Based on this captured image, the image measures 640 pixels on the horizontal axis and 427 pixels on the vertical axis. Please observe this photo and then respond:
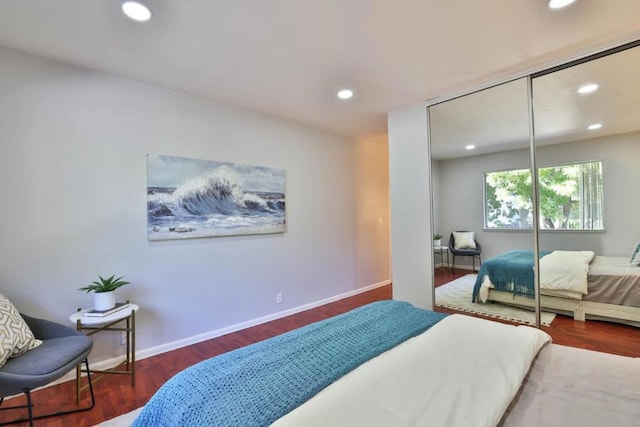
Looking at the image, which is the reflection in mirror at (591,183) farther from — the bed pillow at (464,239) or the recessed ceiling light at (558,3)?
the recessed ceiling light at (558,3)

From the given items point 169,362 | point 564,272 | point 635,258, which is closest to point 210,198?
point 169,362

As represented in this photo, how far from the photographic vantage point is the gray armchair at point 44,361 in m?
1.48

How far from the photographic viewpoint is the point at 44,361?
5.34 feet

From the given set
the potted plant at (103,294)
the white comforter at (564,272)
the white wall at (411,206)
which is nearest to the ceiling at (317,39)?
the white wall at (411,206)

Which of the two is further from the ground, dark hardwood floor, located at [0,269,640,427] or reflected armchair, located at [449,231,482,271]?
reflected armchair, located at [449,231,482,271]

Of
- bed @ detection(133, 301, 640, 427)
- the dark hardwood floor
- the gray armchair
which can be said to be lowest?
the dark hardwood floor

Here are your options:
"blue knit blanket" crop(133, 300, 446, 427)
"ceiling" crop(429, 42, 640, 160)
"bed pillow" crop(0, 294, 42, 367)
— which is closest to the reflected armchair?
"ceiling" crop(429, 42, 640, 160)

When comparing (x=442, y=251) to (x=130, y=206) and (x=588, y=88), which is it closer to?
(x=588, y=88)

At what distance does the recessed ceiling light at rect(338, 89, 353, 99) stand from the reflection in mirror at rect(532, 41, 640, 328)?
160 cm

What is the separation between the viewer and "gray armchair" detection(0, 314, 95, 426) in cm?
148

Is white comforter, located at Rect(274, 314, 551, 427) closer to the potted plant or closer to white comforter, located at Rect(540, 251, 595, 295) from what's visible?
white comforter, located at Rect(540, 251, 595, 295)

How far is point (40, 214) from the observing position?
2.18 metres

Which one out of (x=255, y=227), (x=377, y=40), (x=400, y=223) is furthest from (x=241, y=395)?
(x=400, y=223)

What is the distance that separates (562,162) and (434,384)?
2.35m
